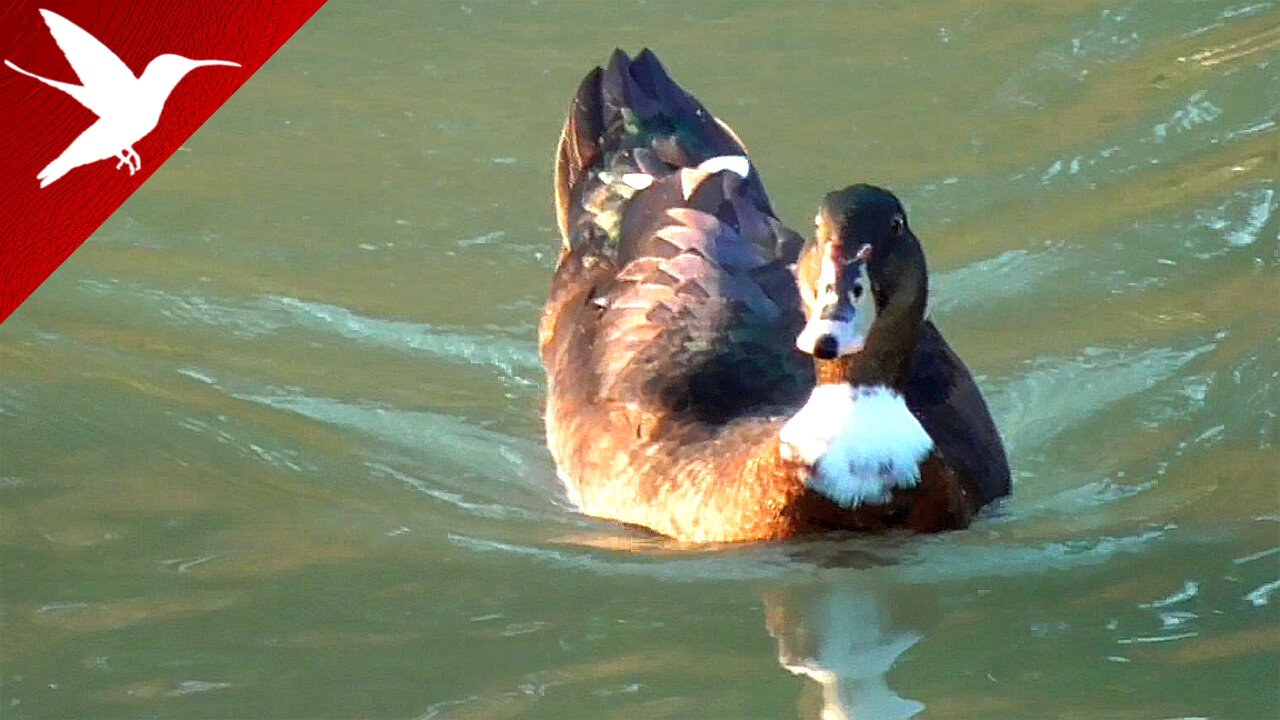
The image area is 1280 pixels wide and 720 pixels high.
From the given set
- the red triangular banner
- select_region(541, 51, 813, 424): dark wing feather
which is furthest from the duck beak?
the red triangular banner

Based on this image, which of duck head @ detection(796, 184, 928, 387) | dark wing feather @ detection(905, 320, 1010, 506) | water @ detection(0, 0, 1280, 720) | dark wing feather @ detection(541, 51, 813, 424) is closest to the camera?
water @ detection(0, 0, 1280, 720)

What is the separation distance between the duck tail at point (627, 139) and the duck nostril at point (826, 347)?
2428 mm

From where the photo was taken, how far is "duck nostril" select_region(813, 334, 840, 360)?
6195 mm

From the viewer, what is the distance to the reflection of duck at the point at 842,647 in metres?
5.64

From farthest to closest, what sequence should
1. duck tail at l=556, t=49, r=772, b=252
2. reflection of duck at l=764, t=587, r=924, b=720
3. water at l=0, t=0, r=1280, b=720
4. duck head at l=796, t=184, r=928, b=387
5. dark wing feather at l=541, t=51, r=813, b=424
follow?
duck tail at l=556, t=49, r=772, b=252, dark wing feather at l=541, t=51, r=813, b=424, duck head at l=796, t=184, r=928, b=387, water at l=0, t=0, r=1280, b=720, reflection of duck at l=764, t=587, r=924, b=720

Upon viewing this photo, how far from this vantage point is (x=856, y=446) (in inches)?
264

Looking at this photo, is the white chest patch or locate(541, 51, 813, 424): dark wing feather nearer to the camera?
the white chest patch

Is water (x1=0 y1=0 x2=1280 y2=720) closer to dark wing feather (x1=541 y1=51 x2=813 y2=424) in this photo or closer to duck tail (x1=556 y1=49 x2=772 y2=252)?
dark wing feather (x1=541 y1=51 x2=813 y2=424)

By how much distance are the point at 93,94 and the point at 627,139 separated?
3.40m

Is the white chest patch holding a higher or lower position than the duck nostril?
lower

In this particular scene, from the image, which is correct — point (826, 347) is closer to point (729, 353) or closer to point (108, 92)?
point (729, 353)

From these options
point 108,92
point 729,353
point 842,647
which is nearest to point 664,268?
point 729,353

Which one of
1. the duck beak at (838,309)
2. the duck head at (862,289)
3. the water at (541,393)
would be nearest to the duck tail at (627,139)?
the water at (541,393)

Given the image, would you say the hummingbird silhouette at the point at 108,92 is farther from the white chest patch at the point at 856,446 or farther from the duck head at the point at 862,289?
the white chest patch at the point at 856,446
